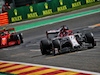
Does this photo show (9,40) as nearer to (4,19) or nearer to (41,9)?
(4,19)

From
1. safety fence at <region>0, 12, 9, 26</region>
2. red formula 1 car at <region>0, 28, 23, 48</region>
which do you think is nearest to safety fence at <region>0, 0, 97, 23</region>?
safety fence at <region>0, 12, 9, 26</region>

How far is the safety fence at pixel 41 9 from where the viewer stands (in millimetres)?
25406

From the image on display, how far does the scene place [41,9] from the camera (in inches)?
1019

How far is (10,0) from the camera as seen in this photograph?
3422 cm

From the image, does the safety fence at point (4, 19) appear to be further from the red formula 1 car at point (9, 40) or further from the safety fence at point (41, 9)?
the red formula 1 car at point (9, 40)

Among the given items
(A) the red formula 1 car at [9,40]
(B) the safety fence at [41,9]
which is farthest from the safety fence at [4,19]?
(A) the red formula 1 car at [9,40]

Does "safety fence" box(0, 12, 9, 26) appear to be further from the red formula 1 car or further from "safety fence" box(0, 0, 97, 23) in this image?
the red formula 1 car

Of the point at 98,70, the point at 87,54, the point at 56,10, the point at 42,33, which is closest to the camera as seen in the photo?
the point at 98,70

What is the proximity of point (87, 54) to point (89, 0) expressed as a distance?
18466 mm

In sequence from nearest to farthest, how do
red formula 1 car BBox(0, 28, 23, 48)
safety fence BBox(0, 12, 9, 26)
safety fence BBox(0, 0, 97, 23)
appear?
red formula 1 car BBox(0, 28, 23, 48) < safety fence BBox(0, 12, 9, 26) < safety fence BBox(0, 0, 97, 23)

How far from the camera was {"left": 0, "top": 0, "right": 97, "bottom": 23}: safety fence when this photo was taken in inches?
1000

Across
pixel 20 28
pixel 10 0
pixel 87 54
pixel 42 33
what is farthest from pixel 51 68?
pixel 10 0

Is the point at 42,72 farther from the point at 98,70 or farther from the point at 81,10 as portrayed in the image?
the point at 81,10

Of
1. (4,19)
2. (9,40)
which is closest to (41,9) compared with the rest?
(4,19)
